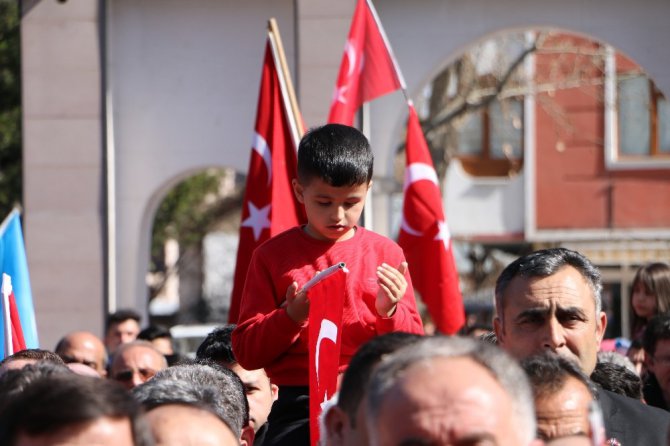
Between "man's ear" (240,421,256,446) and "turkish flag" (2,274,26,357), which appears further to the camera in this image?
"turkish flag" (2,274,26,357)

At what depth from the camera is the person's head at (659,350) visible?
7.22m

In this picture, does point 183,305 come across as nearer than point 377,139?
No

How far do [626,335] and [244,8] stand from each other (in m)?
12.0

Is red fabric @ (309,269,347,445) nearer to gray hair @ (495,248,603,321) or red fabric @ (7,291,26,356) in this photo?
gray hair @ (495,248,603,321)

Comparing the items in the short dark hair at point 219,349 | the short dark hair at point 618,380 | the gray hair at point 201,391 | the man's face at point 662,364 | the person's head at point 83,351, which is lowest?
the person's head at point 83,351

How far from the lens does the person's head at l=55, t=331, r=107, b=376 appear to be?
29.5 feet

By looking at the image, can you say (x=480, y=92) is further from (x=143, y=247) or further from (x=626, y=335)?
(x=143, y=247)

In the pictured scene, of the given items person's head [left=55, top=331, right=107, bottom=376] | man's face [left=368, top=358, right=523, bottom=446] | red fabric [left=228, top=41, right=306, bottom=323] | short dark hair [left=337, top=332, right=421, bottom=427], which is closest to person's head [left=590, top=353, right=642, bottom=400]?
short dark hair [left=337, top=332, right=421, bottom=427]

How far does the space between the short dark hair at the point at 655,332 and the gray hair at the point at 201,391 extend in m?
2.79

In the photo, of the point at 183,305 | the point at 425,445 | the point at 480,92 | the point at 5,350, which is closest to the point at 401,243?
the point at 5,350

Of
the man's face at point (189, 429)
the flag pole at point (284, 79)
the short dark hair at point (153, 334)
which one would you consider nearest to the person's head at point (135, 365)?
the flag pole at point (284, 79)

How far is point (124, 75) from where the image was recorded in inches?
539

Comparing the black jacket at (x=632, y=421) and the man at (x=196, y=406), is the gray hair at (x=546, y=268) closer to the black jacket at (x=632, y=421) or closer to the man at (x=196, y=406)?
the black jacket at (x=632, y=421)

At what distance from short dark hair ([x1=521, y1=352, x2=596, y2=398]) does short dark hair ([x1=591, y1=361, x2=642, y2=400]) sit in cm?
179
